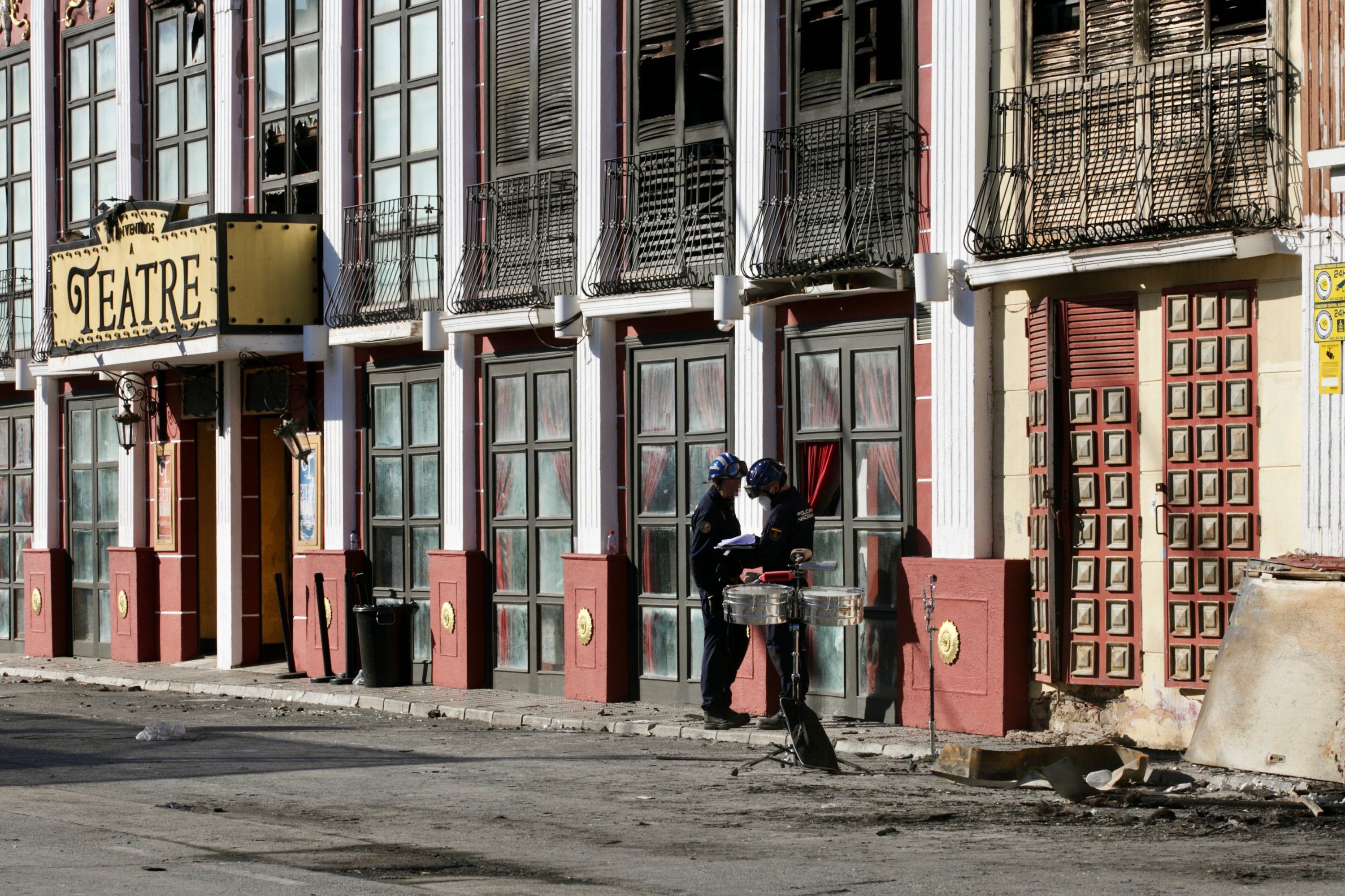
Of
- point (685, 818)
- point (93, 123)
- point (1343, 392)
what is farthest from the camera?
point (93, 123)

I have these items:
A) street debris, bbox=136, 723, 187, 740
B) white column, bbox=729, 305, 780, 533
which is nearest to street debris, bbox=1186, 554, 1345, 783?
white column, bbox=729, 305, 780, 533

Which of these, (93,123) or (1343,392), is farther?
(93,123)

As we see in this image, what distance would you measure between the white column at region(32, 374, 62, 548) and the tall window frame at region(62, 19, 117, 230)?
224 centimetres

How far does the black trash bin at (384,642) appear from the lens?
2017 centimetres

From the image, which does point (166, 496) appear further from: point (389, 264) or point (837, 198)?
point (837, 198)

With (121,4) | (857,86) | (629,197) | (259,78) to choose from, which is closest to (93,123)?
(121,4)

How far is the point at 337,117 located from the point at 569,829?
1276 centimetres

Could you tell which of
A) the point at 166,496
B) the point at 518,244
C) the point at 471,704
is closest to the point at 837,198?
the point at 518,244

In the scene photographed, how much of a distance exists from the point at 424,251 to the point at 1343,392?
10.5 metres

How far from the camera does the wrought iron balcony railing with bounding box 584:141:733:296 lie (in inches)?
685

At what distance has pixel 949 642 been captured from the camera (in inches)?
593

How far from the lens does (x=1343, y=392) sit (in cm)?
1266

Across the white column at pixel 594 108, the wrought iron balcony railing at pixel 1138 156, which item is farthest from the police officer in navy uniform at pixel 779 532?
the white column at pixel 594 108

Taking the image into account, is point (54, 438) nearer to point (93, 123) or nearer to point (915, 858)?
point (93, 123)
